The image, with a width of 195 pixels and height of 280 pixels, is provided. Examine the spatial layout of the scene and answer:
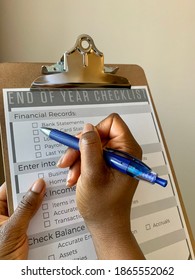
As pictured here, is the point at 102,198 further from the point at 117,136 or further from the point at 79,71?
the point at 79,71

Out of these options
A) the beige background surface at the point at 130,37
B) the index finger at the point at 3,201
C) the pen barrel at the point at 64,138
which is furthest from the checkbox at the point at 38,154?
the beige background surface at the point at 130,37

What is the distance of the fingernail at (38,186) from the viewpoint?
0.38 metres

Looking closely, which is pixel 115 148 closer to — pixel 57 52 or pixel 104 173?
pixel 104 173

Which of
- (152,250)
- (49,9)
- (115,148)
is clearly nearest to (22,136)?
(115,148)

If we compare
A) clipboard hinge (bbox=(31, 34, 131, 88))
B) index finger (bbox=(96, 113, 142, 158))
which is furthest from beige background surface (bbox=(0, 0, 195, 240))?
index finger (bbox=(96, 113, 142, 158))

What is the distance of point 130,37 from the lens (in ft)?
2.30

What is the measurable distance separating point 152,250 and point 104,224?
0.12 meters

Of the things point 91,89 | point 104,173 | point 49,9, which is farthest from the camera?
point 49,9

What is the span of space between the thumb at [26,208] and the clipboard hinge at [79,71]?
0.16 m

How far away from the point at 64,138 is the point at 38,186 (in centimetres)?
7

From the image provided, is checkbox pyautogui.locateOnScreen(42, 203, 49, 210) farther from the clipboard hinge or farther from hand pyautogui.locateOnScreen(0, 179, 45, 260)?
the clipboard hinge

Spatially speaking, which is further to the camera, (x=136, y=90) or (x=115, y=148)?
(x=136, y=90)

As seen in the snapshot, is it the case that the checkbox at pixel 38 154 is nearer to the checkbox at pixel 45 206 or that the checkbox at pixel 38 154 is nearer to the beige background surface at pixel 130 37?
the checkbox at pixel 45 206

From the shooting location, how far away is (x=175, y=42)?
0.70 meters
